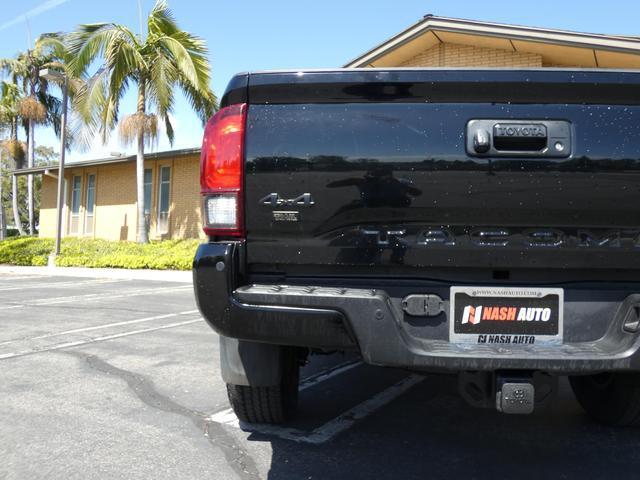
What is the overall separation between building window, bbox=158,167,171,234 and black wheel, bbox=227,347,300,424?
18297 mm

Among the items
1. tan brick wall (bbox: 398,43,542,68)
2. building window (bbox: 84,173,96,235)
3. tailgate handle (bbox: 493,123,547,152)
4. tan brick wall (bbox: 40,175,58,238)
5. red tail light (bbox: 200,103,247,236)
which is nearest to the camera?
tailgate handle (bbox: 493,123,547,152)

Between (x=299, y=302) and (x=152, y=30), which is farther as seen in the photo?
(x=152, y=30)

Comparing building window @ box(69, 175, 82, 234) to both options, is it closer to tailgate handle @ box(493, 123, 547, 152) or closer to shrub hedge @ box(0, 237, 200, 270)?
shrub hedge @ box(0, 237, 200, 270)

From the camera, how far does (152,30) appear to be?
711 inches

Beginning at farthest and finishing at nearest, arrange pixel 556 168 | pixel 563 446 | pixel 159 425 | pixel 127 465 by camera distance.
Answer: pixel 159 425 → pixel 563 446 → pixel 127 465 → pixel 556 168

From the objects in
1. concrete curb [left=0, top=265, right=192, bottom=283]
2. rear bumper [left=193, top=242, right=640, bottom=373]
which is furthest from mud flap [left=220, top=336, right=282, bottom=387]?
concrete curb [left=0, top=265, right=192, bottom=283]

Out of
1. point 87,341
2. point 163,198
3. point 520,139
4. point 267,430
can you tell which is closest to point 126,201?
point 163,198

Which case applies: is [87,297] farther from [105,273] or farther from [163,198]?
[163,198]

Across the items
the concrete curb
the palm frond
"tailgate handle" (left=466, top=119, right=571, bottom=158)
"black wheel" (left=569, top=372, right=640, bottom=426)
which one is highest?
the palm frond

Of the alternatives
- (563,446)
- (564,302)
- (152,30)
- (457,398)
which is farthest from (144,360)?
(152,30)

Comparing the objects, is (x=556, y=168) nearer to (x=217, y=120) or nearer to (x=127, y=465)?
(x=217, y=120)

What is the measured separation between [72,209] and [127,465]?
80.4 ft

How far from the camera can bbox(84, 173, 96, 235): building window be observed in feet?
78.6

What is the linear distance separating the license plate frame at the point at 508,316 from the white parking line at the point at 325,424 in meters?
1.32
